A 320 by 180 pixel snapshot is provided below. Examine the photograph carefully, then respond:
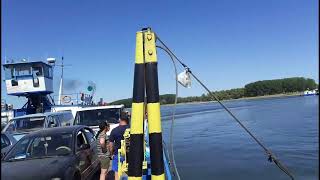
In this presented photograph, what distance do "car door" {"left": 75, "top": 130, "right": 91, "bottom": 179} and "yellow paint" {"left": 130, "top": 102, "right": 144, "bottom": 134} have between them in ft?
13.8

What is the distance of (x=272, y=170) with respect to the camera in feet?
47.7

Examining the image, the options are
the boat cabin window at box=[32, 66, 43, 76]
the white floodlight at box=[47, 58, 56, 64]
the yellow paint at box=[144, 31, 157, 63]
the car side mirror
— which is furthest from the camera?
the white floodlight at box=[47, 58, 56, 64]

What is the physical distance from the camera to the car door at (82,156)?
8975 mm

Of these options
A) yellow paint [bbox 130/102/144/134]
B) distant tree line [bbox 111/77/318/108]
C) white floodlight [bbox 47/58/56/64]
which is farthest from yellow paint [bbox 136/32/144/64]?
distant tree line [bbox 111/77/318/108]

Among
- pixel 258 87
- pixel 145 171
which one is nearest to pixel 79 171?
pixel 145 171

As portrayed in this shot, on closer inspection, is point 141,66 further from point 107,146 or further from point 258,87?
point 258,87

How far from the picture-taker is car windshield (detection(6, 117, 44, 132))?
16.6m

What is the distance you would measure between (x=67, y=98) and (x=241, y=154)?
47.0 ft

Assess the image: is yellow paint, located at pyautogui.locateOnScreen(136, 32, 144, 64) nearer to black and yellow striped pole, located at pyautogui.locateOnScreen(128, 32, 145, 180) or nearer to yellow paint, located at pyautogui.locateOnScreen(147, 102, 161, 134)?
black and yellow striped pole, located at pyautogui.locateOnScreen(128, 32, 145, 180)

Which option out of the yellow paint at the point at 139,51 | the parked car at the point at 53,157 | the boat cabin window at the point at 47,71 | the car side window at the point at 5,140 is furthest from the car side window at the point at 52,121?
the yellow paint at the point at 139,51

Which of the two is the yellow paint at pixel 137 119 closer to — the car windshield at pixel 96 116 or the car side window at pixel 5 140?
the car side window at pixel 5 140

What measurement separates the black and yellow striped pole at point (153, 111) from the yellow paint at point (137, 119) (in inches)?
3.6

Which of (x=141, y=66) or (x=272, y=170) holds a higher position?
(x=141, y=66)

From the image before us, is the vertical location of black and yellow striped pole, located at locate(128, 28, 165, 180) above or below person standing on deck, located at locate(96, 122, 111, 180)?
above
